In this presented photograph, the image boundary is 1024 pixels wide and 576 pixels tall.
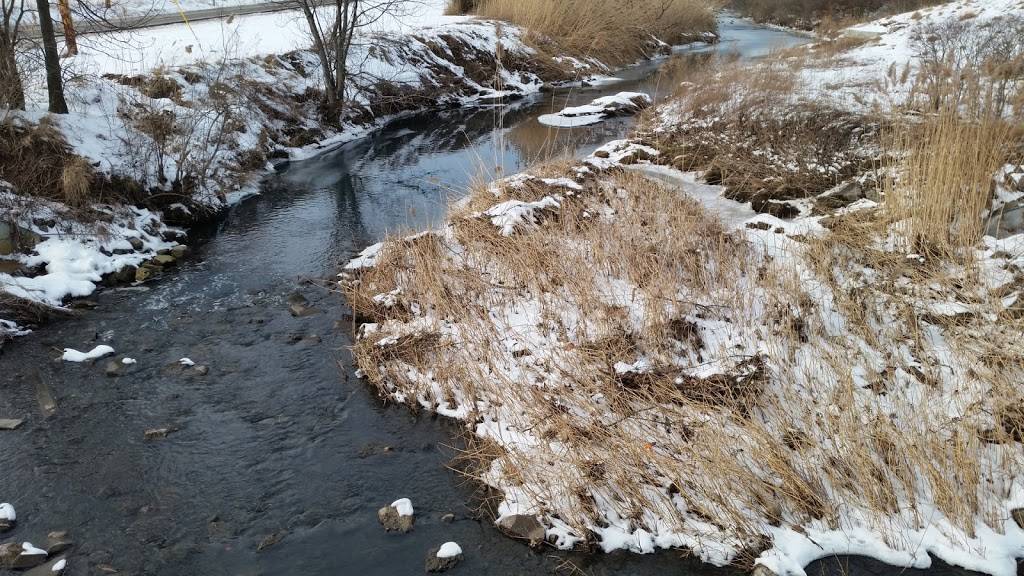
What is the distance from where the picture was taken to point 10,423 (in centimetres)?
452

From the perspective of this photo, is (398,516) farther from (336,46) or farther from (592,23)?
(592,23)

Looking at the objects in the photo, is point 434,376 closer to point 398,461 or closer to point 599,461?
point 398,461

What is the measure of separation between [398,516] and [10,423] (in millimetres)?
2935

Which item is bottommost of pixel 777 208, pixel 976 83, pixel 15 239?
pixel 15 239

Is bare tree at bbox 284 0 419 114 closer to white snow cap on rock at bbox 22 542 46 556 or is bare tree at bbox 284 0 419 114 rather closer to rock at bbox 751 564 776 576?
white snow cap on rock at bbox 22 542 46 556

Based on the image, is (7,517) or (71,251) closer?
(7,517)

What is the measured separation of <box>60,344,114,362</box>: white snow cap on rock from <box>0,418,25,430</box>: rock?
2.74 ft

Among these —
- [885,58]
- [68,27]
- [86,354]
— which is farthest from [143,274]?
[885,58]

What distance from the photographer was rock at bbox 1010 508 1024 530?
128 inches

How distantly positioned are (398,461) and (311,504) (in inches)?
23.8

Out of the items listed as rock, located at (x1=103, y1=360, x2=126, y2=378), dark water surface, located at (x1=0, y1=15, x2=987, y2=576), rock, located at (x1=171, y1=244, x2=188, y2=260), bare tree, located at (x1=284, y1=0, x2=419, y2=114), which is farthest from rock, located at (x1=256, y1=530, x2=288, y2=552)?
bare tree, located at (x1=284, y1=0, x2=419, y2=114)

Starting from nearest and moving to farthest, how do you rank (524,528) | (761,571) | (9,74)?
(761,571), (524,528), (9,74)

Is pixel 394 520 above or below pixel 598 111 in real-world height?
below

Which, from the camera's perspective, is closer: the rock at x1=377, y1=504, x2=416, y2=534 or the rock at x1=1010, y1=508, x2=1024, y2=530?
the rock at x1=1010, y1=508, x2=1024, y2=530
